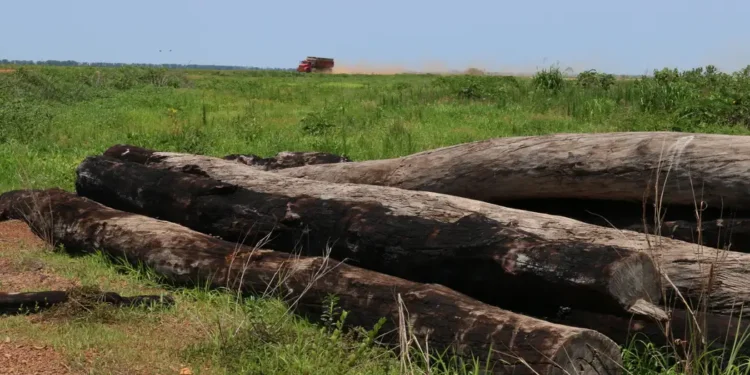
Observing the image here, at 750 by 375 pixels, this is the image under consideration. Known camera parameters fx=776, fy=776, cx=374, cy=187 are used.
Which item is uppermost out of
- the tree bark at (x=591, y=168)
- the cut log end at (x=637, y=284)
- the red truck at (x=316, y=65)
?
the tree bark at (x=591, y=168)

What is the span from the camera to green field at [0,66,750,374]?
401 centimetres

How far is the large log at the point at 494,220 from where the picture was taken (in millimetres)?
4062

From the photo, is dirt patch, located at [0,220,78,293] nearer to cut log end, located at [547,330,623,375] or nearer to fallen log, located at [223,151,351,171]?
fallen log, located at [223,151,351,171]

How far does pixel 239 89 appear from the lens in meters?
26.7

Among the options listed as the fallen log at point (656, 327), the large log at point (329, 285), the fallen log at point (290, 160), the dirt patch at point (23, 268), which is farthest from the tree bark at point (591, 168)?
the dirt patch at point (23, 268)

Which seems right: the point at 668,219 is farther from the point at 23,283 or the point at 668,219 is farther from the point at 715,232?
the point at 23,283

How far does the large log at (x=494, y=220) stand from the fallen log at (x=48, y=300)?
1131mm

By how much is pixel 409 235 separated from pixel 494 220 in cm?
52

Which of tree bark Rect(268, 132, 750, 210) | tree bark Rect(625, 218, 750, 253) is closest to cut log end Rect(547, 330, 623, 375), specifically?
tree bark Rect(268, 132, 750, 210)

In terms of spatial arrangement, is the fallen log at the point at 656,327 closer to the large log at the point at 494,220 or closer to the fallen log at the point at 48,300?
the large log at the point at 494,220

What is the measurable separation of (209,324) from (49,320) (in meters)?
1.03

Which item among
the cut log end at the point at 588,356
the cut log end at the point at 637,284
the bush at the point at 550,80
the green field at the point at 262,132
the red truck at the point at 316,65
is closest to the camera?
the cut log end at the point at 588,356

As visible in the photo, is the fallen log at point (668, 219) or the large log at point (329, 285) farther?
the fallen log at point (668, 219)

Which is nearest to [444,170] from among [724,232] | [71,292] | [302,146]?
[724,232]
